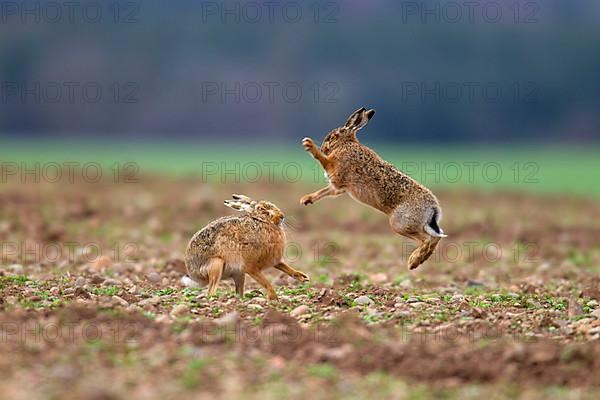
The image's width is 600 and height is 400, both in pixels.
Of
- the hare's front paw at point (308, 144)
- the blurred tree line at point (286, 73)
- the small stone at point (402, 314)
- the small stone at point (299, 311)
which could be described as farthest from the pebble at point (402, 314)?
the blurred tree line at point (286, 73)

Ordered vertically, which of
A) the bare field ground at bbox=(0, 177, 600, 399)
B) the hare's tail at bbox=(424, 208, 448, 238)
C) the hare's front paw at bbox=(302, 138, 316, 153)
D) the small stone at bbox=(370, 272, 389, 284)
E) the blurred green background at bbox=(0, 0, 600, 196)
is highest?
the blurred green background at bbox=(0, 0, 600, 196)

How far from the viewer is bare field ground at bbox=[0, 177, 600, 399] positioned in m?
7.42

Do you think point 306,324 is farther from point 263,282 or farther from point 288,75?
point 288,75

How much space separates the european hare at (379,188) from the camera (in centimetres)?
1277

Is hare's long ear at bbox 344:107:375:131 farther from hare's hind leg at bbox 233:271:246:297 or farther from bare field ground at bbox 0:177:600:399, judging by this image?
hare's hind leg at bbox 233:271:246:297

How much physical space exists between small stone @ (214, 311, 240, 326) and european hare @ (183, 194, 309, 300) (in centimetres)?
127

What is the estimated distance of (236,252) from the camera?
11086mm

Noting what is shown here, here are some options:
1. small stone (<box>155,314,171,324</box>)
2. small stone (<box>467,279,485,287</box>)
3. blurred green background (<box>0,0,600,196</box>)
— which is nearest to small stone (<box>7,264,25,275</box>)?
small stone (<box>155,314,171,324</box>)

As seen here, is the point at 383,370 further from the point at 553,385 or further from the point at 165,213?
the point at 165,213

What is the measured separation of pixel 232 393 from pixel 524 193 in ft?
89.2

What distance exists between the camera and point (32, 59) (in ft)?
304

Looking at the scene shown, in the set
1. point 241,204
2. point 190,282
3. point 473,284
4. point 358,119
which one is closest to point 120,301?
point 190,282

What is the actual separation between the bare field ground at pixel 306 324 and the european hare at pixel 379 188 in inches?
27.1

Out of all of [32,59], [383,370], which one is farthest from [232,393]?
[32,59]
